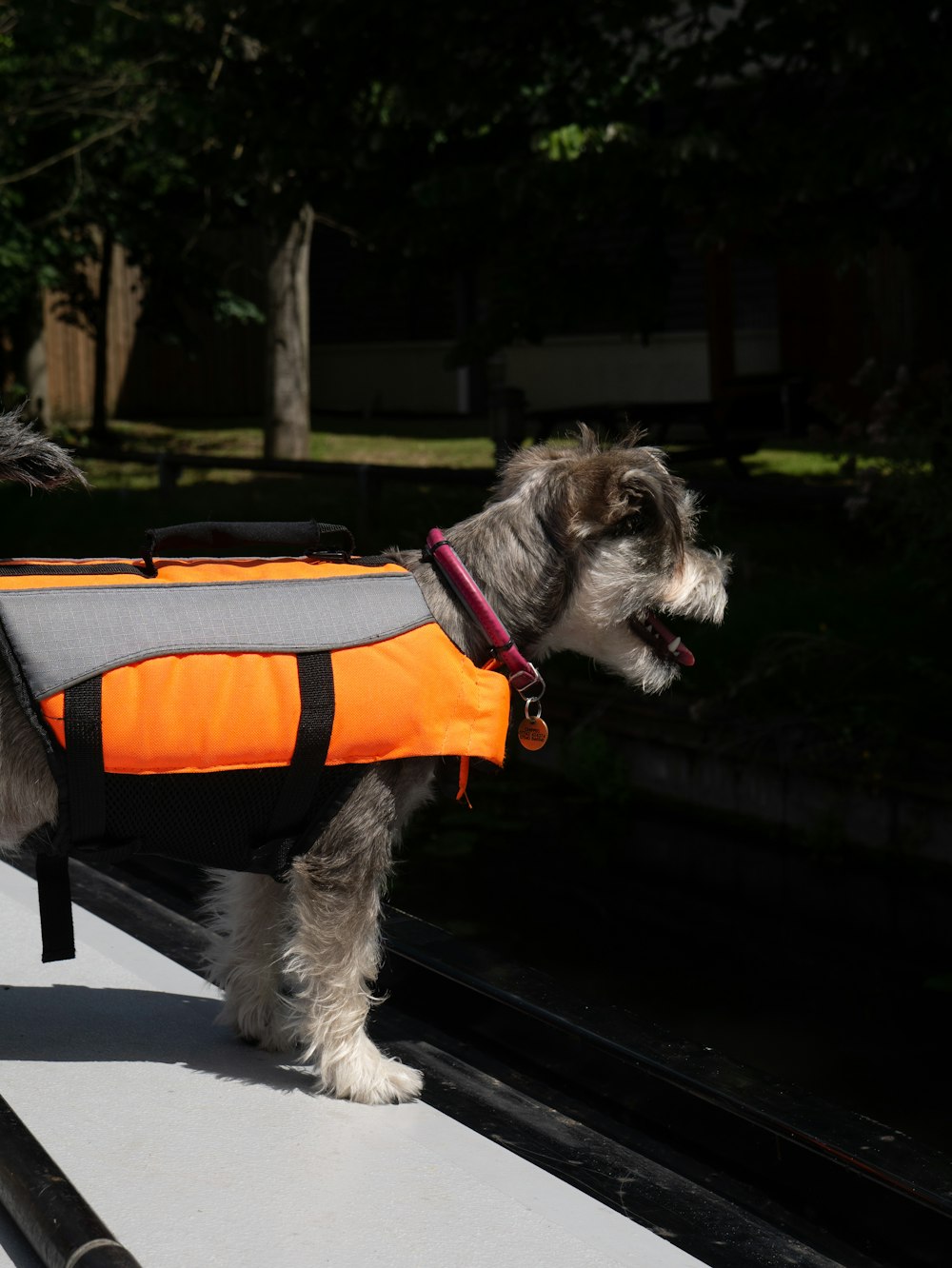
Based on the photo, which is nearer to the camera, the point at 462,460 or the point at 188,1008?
the point at 188,1008

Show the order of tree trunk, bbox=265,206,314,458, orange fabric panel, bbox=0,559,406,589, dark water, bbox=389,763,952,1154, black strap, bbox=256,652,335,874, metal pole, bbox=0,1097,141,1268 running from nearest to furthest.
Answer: metal pole, bbox=0,1097,141,1268 → black strap, bbox=256,652,335,874 → orange fabric panel, bbox=0,559,406,589 → dark water, bbox=389,763,952,1154 → tree trunk, bbox=265,206,314,458

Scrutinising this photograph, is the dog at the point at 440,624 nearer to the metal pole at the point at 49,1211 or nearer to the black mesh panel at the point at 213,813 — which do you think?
the black mesh panel at the point at 213,813

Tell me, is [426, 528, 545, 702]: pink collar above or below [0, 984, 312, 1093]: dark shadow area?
above

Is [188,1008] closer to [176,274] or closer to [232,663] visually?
[232,663]

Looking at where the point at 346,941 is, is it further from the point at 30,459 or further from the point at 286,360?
the point at 286,360

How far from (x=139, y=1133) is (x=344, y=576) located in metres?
1.27

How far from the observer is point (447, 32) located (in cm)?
941

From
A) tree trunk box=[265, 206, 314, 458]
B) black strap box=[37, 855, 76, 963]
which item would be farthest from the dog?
tree trunk box=[265, 206, 314, 458]

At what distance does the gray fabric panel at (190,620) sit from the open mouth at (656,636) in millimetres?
558

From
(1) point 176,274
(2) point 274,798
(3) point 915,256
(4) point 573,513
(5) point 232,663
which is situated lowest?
(2) point 274,798

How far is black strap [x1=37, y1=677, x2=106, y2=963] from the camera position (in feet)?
9.38

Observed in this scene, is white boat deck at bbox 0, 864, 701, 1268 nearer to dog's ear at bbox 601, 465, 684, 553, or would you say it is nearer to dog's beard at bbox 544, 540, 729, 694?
dog's beard at bbox 544, 540, 729, 694

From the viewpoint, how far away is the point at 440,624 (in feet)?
10.6

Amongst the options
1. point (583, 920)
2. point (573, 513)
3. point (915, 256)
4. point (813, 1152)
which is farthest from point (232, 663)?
point (915, 256)
